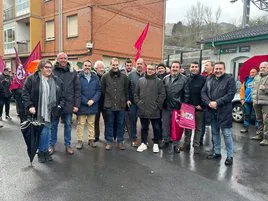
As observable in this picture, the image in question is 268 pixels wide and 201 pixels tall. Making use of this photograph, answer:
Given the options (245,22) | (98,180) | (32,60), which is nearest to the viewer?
(98,180)

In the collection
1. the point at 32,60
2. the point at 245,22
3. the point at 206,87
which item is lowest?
the point at 206,87

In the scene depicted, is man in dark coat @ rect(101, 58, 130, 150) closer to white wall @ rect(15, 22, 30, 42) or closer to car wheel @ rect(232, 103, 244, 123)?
car wheel @ rect(232, 103, 244, 123)

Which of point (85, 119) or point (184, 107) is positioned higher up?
point (184, 107)

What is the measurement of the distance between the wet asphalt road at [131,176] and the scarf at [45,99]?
0.89 meters

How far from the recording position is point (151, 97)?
18.1 feet

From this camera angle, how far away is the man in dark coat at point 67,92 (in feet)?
17.2

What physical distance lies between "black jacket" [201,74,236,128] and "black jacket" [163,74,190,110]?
586mm

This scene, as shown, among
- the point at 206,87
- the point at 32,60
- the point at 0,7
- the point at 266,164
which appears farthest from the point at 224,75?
the point at 0,7

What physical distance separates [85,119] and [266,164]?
3811 millimetres

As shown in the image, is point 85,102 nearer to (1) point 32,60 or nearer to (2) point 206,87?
(2) point 206,87

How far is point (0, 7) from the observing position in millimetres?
27359

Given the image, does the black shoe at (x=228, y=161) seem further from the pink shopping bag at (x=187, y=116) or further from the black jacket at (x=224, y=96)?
the pink shopping bag at (x=187, y=116)

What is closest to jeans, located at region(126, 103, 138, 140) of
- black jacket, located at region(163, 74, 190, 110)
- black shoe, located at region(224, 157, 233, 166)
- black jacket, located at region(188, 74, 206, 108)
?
black jacket, located at region(163, 74, 190, 110)

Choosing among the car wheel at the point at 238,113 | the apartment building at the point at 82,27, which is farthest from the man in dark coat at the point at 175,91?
the apartment building at the point at 82,27
